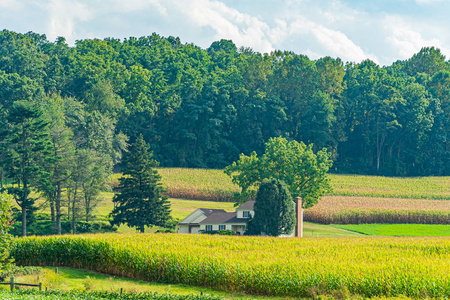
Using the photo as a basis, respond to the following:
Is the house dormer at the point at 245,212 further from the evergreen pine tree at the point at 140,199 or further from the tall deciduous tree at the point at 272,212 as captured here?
the evergreen pine tree at the point at 140,199

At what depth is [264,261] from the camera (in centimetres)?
3406

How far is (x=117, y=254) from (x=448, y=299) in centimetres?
1993

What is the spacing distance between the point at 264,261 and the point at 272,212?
22.0 meters

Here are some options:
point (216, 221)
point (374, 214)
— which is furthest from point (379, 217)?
point (216, 221)

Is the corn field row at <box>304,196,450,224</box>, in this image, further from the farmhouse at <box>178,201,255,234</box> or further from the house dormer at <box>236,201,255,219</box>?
the house dormer at <box>236,201,255,219</box>

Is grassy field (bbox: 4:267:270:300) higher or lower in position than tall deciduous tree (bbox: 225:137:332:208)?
lower

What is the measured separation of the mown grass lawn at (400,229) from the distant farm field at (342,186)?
21412mm

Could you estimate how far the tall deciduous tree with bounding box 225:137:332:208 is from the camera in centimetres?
7181

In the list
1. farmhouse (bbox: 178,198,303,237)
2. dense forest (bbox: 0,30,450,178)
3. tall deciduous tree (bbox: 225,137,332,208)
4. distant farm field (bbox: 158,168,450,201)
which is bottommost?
farmhouse (bbox: 178,198,303,237)

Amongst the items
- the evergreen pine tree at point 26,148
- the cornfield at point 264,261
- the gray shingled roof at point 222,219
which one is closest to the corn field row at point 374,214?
the gray shingled roof at point 222,219

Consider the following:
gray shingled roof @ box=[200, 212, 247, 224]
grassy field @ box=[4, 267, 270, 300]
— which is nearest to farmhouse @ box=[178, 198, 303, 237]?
gray shingled roof @ box=[200, 212, 247, 224]

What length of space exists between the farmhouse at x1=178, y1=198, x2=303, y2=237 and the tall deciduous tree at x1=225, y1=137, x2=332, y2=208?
957 centimetres

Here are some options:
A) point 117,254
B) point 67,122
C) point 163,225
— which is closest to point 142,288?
point 117,254

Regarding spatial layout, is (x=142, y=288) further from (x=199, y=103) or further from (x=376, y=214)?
(x=199, y=103)
